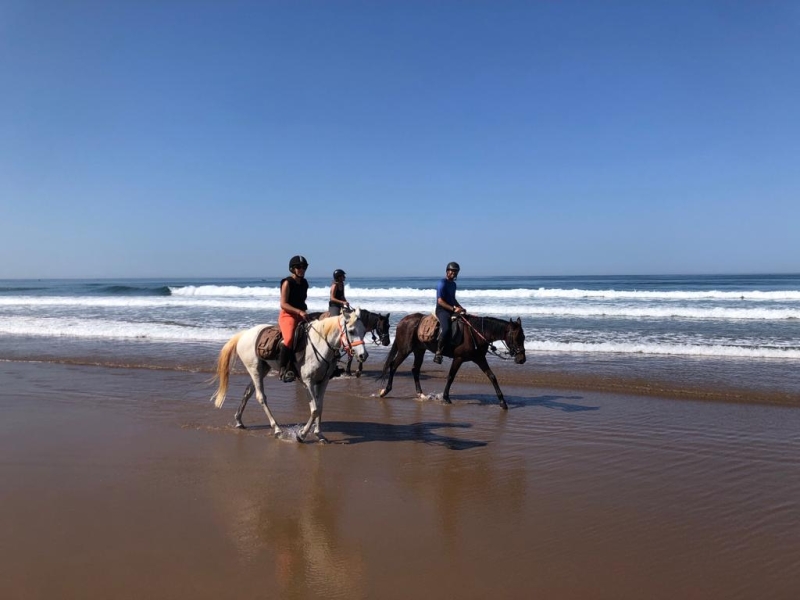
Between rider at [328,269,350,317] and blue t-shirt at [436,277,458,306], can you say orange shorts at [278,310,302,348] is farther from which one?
rider at [328,269,350,317]

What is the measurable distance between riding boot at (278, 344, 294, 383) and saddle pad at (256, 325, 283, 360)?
178 millimetres

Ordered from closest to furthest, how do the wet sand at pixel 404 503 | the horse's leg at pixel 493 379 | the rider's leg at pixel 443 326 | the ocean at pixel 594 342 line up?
1. the wet sand at pixel 404 503
2. the horse's leg at pixel 493 379
3. the rider's leg at pixel 443 326
4. the ocean at pixel 594 342

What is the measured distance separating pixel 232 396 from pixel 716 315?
20.9 meters

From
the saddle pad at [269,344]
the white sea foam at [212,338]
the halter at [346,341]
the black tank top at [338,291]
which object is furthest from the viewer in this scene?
the white sea foam at [212,338]

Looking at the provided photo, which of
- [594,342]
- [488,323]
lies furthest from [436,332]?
[594,342]

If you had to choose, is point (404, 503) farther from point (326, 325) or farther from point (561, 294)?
point (561, 294)

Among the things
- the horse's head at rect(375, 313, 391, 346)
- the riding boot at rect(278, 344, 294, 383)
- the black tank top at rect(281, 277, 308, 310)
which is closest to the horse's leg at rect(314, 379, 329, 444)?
the riding boot at rect(278, 344, 294, 383)

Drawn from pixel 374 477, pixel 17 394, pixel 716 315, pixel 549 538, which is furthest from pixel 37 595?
pixel 716 315

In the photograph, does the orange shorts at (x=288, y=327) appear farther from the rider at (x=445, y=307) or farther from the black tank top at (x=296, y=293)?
the rider at (x=445, y=307)

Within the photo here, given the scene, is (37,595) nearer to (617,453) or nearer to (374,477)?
(374,477)

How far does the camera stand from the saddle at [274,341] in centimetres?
672

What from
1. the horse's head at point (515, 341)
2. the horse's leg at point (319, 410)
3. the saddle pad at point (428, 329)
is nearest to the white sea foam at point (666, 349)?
the horse's head at point (515, 341)

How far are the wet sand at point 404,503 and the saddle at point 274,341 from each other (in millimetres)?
1080

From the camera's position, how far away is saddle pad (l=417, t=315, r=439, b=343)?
9305mm
